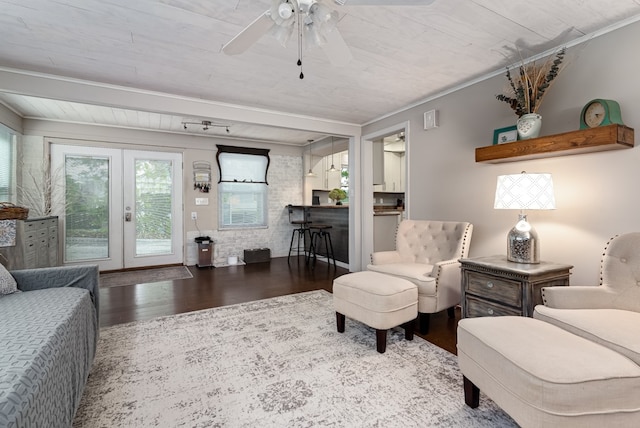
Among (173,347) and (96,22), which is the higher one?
(96,22)

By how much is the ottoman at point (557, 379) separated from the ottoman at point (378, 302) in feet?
2.76

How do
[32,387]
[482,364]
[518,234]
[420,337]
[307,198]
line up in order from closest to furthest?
[32,387] → [482,364] → [518,234] → [420,337] → [307,198]

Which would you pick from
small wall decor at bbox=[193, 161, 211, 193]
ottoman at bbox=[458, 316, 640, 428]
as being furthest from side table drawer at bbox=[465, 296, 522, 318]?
small wall decor at bbox=[193, 161, 211, 193]

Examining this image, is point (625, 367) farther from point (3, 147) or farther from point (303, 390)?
point (3, 147)

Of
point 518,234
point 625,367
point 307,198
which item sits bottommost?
point 625,367

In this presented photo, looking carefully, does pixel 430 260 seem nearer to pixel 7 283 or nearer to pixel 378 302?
pixel 378 302

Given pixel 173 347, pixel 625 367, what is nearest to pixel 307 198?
pixel 173 347

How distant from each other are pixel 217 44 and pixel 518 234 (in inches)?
109

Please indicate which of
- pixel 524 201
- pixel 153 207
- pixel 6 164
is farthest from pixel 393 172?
pixel 6 164

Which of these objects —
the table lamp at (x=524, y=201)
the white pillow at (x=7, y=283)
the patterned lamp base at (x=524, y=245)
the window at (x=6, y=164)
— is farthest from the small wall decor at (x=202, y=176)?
the patterned lamp base at (x=524, y=245)

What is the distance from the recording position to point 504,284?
2195mm

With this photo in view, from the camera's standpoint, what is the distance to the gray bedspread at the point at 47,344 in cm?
97

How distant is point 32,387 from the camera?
1.01 meters

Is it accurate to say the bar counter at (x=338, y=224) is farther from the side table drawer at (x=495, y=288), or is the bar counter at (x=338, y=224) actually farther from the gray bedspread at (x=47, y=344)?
the gray bedspread at (x=47, y=344)
